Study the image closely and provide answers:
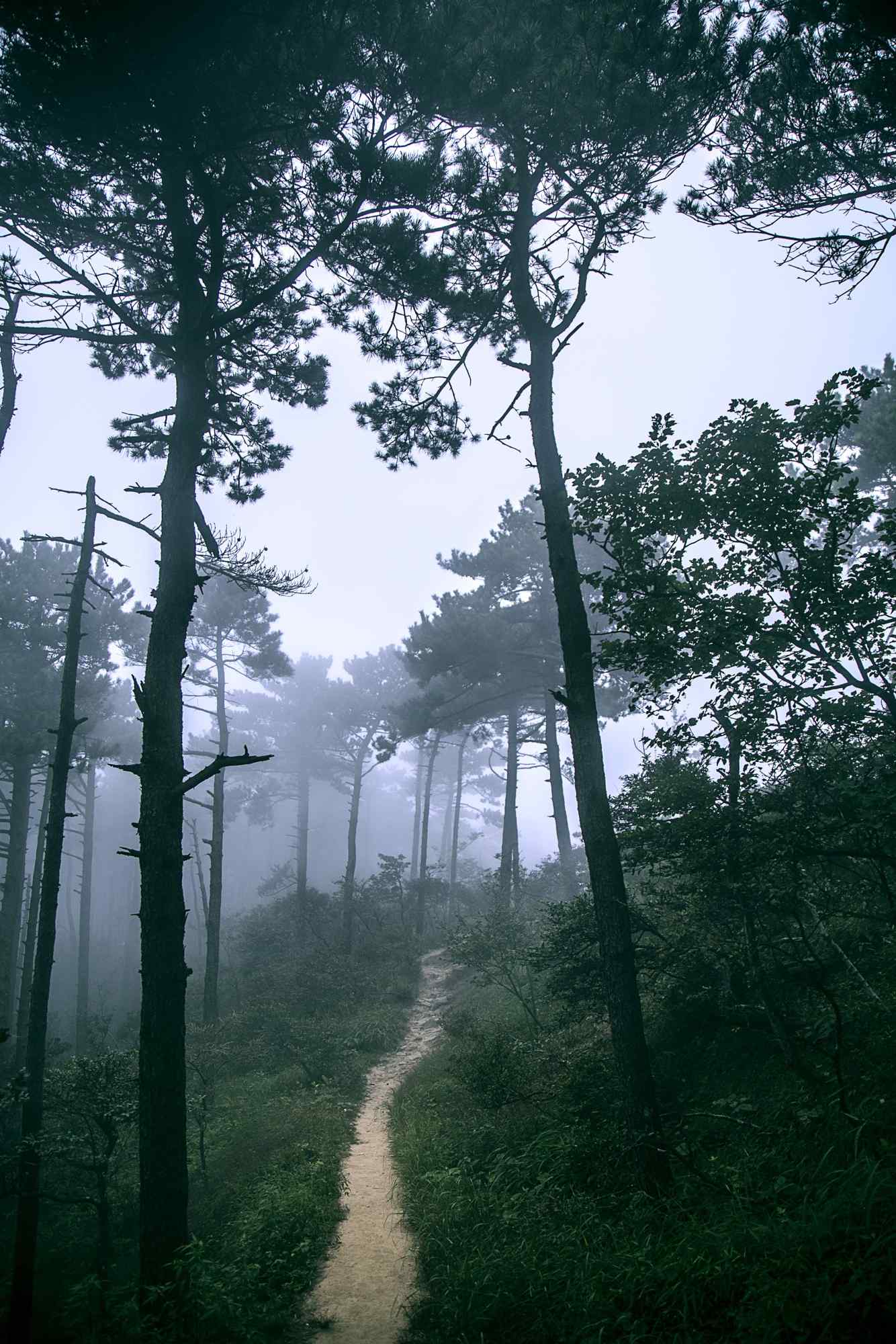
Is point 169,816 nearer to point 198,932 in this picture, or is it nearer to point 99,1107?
point 99,1107

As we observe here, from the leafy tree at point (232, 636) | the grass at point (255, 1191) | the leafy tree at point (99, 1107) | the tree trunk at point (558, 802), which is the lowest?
the grass at point (255, 1191)

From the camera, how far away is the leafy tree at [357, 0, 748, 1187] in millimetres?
6629

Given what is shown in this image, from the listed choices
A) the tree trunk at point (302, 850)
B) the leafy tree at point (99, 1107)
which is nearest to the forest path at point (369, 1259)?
the leafy tree at point (99, 1107)

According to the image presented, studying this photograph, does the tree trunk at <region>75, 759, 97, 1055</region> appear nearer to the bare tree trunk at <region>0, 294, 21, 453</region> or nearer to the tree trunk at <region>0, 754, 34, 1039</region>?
the tree trunk at <region>0, 754, 34, 1039</region>

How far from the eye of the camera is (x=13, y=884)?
63.5 feet

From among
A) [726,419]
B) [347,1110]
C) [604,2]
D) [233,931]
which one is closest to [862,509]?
[726,419]

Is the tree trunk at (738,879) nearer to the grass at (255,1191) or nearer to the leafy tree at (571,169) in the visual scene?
the leafy tree at (571,169)

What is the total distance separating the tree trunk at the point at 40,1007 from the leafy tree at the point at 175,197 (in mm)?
4005

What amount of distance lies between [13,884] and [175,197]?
1954cm

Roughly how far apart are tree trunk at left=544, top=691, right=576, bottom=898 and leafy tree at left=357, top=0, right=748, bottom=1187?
14148 mm

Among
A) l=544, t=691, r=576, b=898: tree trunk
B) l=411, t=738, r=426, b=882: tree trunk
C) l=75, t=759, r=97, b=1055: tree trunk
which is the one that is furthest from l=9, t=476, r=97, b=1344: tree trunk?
l=411, t=738, r=426, b=882: tree trunk

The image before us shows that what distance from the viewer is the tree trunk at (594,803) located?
19.6 ft

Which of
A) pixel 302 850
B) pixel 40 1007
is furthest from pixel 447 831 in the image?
pixel 40 1007

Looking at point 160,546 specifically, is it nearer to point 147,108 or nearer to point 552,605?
point 147,108
